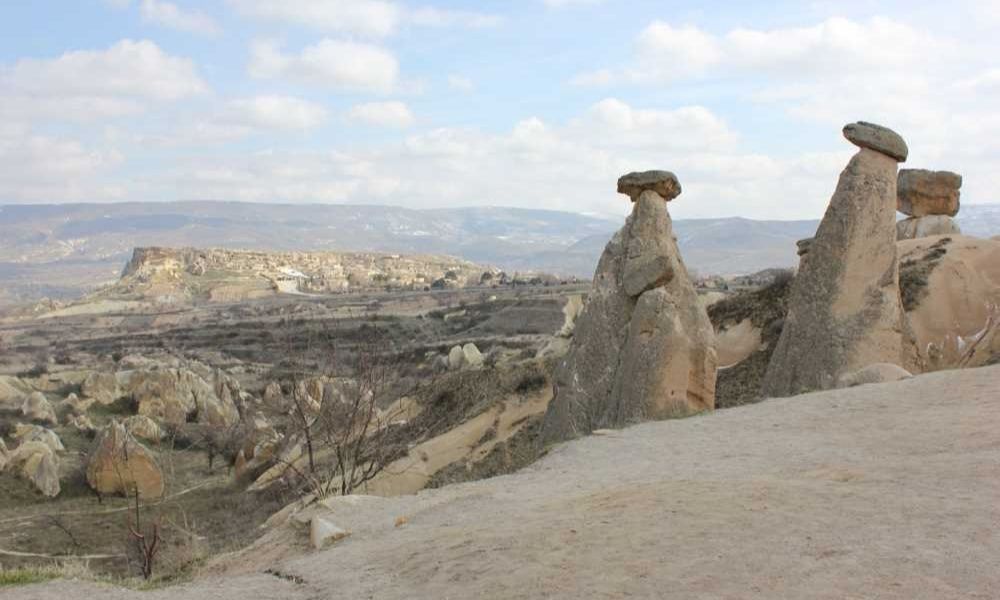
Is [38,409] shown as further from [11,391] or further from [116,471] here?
[116,471]

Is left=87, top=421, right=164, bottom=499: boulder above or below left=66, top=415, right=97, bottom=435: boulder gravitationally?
above

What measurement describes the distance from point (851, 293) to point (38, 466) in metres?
19.3

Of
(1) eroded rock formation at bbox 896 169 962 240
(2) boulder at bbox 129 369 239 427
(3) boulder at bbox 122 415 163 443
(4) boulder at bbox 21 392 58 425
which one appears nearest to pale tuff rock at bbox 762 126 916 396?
(1) eroded rock formation at bbox 896 169 962 240

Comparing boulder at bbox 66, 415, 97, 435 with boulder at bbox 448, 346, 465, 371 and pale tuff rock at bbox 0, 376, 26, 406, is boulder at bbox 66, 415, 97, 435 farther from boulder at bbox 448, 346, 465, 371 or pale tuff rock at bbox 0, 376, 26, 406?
boulder at bbox 448, 346, 465, 371

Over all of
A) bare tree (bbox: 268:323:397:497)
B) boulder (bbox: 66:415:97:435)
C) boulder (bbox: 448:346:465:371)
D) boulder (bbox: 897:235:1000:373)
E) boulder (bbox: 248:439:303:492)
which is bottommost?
boulder (bbox: 66:415:97:435)

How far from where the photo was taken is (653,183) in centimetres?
1523

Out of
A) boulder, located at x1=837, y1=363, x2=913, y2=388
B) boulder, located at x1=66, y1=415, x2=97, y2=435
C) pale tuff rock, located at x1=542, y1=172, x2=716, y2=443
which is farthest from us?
boulder, located at x1=66, y1=415, x2=97, y2=435

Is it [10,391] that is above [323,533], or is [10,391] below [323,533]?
below

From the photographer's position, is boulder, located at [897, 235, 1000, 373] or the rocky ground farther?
the rocky ground

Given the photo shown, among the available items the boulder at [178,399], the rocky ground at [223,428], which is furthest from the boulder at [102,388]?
the boulder at [178,399]

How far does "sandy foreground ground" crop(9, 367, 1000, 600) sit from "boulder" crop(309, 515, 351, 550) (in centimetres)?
16

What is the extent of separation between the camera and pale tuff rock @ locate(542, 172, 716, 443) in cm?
1334

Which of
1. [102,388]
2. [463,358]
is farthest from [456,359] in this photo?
[102,388]

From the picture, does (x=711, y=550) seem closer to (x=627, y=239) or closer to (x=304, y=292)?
(x=627, y=239)
